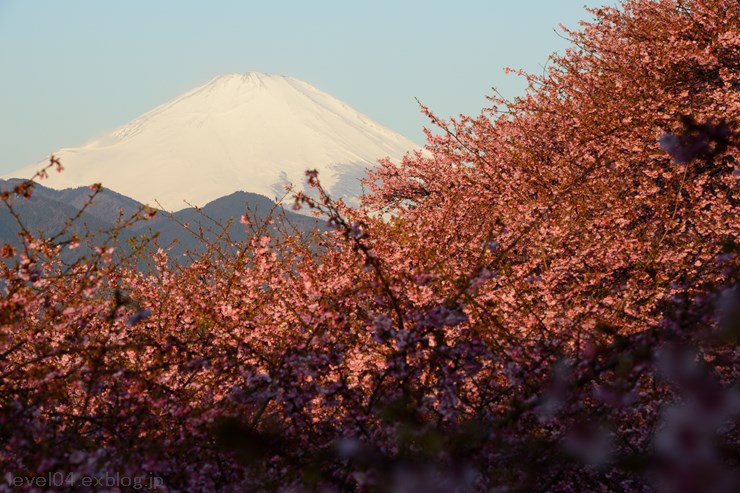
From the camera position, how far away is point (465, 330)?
7.47 meters

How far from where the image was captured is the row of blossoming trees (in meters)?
3.19

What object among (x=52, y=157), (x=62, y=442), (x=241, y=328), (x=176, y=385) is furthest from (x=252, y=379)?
(x=241, y=328)

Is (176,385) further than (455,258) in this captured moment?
No

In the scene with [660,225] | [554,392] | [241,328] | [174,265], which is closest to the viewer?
[554,392]

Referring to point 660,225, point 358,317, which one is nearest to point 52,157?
point 358,317

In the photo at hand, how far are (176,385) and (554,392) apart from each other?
5107mm

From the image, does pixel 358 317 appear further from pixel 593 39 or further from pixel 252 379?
pixel 593 39

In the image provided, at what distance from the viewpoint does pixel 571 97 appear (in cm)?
1529

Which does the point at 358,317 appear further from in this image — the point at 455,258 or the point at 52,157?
the point at 52,157

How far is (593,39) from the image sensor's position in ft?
53.3

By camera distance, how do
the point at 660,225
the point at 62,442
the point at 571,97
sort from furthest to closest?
the point at 571,97 → the point at 660,225 → the point at 62,442

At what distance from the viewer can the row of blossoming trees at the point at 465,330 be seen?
319 centimetres

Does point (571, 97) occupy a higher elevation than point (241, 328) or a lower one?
higher

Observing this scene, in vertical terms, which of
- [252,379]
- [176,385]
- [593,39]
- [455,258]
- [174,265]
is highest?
[593,39]
